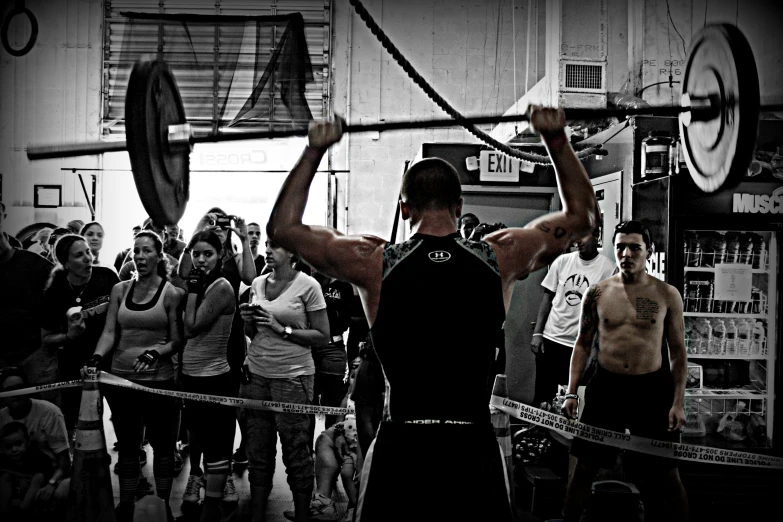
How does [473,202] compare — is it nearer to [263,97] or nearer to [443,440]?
[263,97]

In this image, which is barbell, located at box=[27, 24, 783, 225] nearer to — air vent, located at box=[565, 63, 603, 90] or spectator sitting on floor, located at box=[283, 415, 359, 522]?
spectator sitting on floor, located at box=[283, 415, 359, 522]

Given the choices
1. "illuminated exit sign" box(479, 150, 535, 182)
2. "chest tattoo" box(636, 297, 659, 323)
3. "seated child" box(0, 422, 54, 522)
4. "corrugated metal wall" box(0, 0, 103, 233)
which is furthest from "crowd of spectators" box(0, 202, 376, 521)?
"corrugated metal wall" box(0, 0, 103, 233)

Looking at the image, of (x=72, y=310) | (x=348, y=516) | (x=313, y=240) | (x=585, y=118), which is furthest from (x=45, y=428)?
(x=585, y=118)

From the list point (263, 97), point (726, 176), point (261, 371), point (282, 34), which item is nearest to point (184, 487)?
point (261, 371)

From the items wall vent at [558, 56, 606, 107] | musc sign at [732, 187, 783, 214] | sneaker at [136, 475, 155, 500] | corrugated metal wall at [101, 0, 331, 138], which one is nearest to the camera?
sneaker at [136, 475, 155, 500]

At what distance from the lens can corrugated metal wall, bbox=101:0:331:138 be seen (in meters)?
7.53

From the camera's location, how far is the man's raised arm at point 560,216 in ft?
5.65

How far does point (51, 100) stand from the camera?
770cm

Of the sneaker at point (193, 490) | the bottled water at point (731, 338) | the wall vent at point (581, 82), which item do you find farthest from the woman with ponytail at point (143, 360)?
the wall vent at point (581, 82)

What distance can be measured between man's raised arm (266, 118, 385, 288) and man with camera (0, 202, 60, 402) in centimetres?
273

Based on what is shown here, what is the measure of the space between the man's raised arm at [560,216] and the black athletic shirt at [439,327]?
10 centimetres

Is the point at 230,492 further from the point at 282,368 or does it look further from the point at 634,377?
the point at 634,377

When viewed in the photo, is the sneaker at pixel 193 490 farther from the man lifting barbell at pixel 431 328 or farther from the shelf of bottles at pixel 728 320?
the shelf of bottles at pixel 728 320

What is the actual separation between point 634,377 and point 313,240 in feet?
7.02
